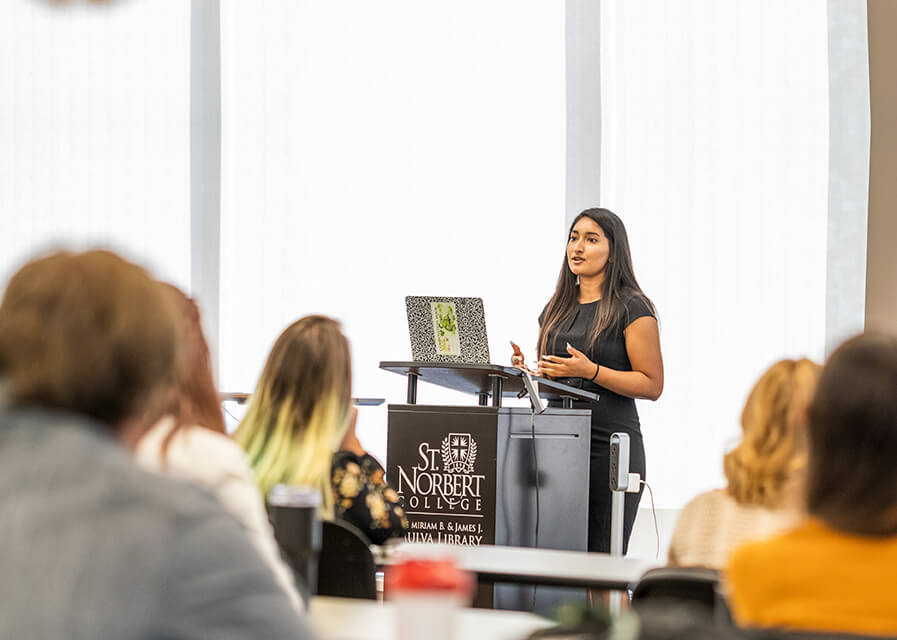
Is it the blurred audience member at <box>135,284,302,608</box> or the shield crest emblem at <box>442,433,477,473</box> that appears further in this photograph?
the shield crest emblem at <box>442,433,477,473</box>

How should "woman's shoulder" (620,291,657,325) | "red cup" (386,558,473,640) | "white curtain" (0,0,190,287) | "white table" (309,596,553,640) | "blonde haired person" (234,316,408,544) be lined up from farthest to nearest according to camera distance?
1. "white curtain" (0,0,190,287)
2. "woman's shoulder" (620,291,657,325)
3. "blonde haired person" (234,316,408,544)
4. "white table" (309,596,553,640)
5. "red cup" (386,558,473,640)

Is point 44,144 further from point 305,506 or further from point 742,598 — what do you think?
point 742,598

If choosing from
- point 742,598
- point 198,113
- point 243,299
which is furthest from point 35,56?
point 742,598

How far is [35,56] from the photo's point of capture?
18.0ft

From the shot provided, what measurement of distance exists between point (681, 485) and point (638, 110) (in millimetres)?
1931

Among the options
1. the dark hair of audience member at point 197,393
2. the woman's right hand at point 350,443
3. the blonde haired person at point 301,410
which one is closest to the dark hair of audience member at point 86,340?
the dark hair of audience member at point 197,393

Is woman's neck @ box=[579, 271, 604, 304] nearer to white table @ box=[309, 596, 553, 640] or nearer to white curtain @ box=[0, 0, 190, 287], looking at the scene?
white table @ box=[309, 596, 553, 640]

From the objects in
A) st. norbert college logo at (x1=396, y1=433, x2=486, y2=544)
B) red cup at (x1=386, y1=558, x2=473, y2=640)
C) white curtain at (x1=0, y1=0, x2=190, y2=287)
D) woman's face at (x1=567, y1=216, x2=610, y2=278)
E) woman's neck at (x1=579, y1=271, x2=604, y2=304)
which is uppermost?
white curtain at (x1=0, y1=0, x2=190, y2=287)

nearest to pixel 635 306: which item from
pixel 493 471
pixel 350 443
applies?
pixel 493 471

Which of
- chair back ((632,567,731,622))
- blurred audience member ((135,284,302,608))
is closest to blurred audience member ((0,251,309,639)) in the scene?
blurred audience member ((135,284,302,608))

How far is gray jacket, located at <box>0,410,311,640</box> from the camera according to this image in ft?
2.48

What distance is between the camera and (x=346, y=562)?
1900mm

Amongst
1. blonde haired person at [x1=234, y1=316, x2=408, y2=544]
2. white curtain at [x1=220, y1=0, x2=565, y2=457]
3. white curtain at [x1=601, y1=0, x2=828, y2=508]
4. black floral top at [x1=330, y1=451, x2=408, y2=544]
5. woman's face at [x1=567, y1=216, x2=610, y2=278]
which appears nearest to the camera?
blonde haired person at [x1=234, y1=316, x2=408, y2=544]

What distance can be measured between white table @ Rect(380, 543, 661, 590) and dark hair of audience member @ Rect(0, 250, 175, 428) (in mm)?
972
